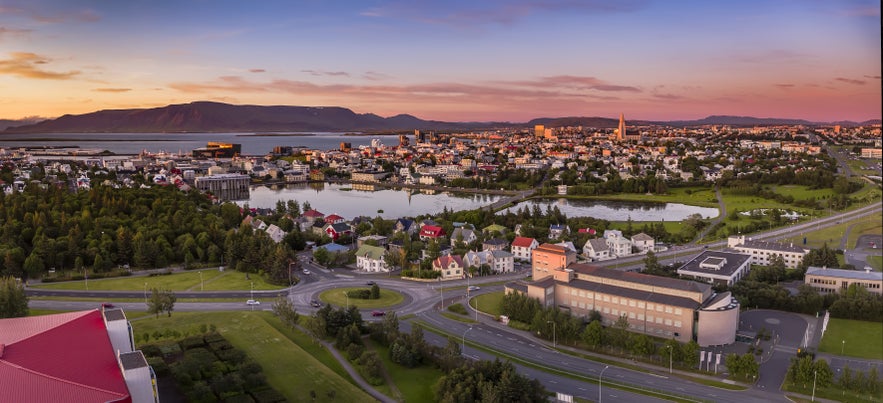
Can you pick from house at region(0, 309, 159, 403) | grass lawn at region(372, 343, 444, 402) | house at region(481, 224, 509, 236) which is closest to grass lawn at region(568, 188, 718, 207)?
house at region(481, 224, 509, 236)

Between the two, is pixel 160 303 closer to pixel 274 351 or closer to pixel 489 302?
pixel 274 351

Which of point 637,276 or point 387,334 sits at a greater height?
point 637,276

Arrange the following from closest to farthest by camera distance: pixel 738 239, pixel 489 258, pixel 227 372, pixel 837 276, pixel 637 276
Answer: pixel 227 372 → pixel 637 276 → pixel 837 276 → pixel 489 258 → pixel 738 239

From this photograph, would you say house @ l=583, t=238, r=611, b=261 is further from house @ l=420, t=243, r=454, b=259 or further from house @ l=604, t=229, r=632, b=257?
house @ l=420, t=243, r=454, b=259

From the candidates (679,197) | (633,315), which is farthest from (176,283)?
(679,197)

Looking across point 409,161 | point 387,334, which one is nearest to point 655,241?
point 387,334

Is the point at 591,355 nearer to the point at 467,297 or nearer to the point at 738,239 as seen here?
the point at 467,297

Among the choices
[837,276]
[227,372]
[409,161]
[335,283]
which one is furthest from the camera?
[409,161]
